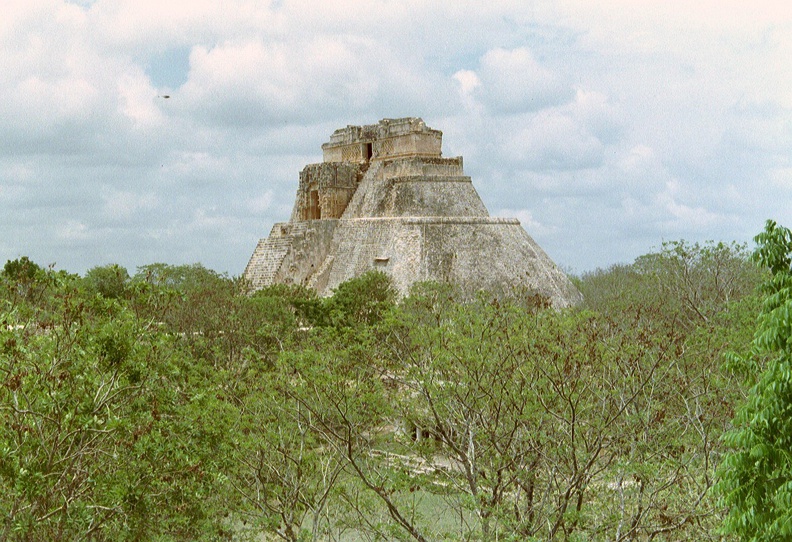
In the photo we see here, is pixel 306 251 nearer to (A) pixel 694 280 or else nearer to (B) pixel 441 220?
(B) pixel 441 220

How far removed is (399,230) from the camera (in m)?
35.1

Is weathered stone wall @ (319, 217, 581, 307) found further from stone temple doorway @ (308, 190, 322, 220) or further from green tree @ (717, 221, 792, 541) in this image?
green tree @ (717, 221, 792, 541)

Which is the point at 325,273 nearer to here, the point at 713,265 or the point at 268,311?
the point at 268,311

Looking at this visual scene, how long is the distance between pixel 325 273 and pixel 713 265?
54.0 ft

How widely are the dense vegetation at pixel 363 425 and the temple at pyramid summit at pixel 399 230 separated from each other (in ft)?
53.1

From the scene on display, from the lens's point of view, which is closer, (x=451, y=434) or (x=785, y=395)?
(x=785, y=395)

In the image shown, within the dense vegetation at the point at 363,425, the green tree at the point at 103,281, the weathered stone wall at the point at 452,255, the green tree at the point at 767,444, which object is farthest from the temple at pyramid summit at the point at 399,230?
the green tree at the point at 767,444

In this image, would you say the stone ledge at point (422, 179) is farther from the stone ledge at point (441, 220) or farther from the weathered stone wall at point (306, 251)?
the weathered stone wall at point (306, 251)

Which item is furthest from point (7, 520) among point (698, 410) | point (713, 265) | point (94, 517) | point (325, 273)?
point (325, 273)

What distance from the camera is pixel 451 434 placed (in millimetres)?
12898

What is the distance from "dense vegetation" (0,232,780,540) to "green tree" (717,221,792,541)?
5cm

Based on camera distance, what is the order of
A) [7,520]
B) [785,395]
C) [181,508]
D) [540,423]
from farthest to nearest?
[540,423]
[181,508]
[7,520]
[785,395]

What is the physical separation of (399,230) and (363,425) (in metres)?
21.2

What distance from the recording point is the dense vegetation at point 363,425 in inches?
363
